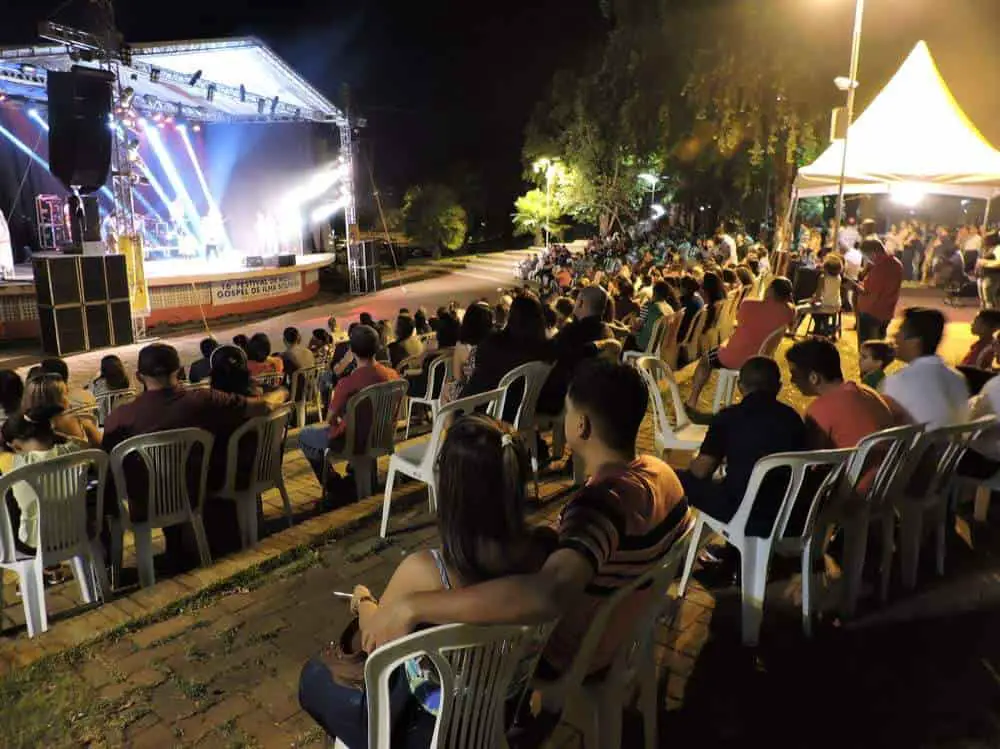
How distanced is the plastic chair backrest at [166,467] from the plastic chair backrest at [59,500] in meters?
0.09

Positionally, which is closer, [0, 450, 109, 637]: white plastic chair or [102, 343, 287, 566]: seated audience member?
[0, 450, 109, 637]: white plastic chair

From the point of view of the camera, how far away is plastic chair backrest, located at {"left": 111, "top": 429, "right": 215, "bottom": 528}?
3.31 m

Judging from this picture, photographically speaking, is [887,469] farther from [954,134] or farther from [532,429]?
[954,134]

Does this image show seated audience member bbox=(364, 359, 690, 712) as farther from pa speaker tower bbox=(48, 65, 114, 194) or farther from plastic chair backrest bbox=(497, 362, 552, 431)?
pa speaker tower bbox=(48, 65, 114, 194)

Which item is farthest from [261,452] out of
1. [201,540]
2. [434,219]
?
[434,219]

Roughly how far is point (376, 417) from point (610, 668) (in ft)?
9.02

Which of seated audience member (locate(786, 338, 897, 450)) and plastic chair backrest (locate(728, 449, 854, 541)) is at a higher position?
seated audience member (locate(786, 338, 897, 450))

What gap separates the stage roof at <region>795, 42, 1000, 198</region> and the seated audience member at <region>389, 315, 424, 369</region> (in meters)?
5.95

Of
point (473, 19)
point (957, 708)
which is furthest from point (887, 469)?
point (473, 19)

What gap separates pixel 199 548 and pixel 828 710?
2.86 meters

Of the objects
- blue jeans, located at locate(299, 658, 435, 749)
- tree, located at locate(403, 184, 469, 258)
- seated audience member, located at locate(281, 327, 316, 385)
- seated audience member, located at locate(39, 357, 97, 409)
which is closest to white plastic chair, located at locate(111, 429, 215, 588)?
seated audience member, located at locate(39, 357, 97, 409)

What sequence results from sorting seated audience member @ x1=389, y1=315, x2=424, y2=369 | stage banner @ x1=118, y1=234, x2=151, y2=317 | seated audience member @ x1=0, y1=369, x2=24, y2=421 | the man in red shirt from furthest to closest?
stage banner @ x1=118, y1=234, x2=151, y2=317, the man in red shirt, seated audience member @ x1=389, y1=315, x2=424, y2=369, seated audience member @ x1=0, y1=369, x2=24, y2=421

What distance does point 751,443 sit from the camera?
299cm

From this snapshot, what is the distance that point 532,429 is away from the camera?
4.64 meters
